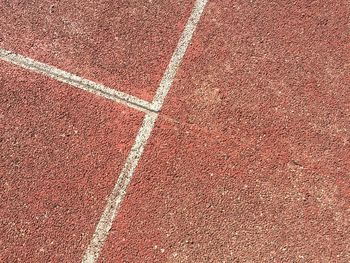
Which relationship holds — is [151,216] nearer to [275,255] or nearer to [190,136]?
[190,136]

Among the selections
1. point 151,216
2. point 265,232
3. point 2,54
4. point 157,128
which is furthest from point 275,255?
point 2,54

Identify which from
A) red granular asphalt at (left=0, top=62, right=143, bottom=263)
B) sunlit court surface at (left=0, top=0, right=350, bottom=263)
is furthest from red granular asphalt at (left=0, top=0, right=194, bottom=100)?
red granular asphalt at (left=0, top=62, right=143, bottom=263)

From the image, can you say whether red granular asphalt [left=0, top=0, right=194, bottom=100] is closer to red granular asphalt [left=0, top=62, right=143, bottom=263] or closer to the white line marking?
the white line marking

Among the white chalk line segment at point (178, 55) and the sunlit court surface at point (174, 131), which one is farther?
the white chalk line segment at point (178, 55)

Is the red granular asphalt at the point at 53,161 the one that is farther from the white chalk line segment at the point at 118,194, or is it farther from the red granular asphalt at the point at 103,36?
the red granular asphalt at the point at 103,36

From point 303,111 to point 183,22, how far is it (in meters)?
1.21

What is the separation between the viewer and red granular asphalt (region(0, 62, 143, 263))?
3387mm

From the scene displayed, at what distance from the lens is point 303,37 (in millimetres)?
3912

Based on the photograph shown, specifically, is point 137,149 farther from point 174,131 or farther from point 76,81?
point 76,81

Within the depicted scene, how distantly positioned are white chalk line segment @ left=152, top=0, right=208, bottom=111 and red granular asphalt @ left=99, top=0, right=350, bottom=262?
0.05 metres

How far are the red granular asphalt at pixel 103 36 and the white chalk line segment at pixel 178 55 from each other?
0.13 feet

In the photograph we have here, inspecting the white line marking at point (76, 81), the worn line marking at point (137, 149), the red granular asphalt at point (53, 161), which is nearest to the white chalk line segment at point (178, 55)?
the worn line marking at point (137, 149)

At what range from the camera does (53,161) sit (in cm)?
353

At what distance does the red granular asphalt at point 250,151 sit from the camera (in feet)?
11.2
